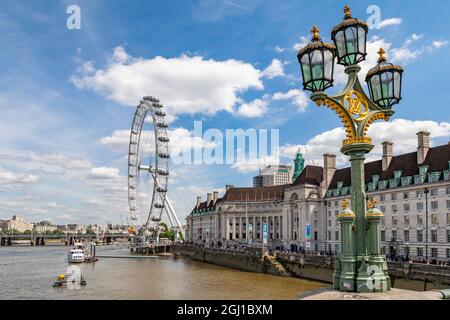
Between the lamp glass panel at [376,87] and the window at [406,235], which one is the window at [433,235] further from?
the lamp glass panel at [376,87]

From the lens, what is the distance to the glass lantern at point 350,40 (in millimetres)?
10648

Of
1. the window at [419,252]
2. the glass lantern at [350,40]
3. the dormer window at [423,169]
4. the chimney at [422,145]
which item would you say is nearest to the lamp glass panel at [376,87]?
the glass lantern at [350,40]

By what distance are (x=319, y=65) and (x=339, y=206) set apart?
7600 cm

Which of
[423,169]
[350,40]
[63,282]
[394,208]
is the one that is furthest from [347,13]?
[394,208]

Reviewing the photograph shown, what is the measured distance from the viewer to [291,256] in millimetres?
64500

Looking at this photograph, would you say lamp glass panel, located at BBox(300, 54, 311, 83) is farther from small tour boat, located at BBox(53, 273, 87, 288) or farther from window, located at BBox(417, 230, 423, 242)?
window, located at BBox(417, 230, 423, 242)

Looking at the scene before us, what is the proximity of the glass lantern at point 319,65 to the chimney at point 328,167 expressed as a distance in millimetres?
82384

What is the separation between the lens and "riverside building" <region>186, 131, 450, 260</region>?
197 feet

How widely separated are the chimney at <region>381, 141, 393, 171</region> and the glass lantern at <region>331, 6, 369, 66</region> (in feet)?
220

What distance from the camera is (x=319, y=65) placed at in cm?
1029

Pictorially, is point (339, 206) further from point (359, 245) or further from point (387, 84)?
point (359, 245)
